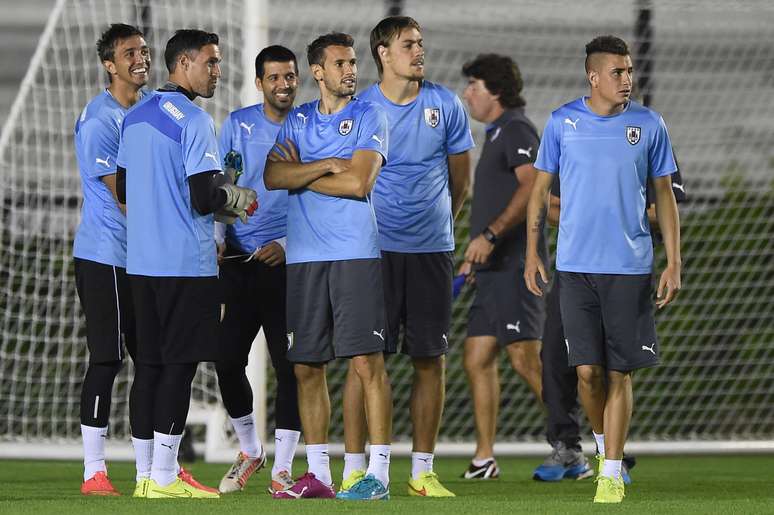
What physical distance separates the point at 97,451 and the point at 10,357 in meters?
3.34

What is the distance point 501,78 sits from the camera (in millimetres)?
8359

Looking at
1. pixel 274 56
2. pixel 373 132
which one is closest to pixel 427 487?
pixel 373 132

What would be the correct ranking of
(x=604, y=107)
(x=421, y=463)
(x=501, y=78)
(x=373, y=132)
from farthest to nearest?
1. (x=501, y=78)
2. (x=421, y=463)
3. (x=604, y=107)
4. (x=373, y=132)

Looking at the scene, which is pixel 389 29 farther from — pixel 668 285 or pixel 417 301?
pixel 668 285

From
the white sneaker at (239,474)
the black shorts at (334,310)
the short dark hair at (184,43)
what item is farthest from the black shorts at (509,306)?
the short dark hair at (184,43)

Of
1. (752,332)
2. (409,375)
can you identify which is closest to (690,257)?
(752,332)

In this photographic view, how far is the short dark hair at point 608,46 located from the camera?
21.2 feet

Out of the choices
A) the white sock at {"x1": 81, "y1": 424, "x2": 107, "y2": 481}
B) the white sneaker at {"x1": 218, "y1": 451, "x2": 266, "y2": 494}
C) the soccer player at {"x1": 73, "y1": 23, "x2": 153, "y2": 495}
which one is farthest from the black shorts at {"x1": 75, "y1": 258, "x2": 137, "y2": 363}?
the white sneaker at {"x1": 218, "y1": 451, "x2": 266, "y2": 494}

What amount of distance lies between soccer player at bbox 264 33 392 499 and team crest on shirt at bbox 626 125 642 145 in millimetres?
1046

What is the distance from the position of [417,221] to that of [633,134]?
3.59 feet

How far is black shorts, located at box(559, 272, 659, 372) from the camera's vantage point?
630cm

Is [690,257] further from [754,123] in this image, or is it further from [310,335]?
[310,335]

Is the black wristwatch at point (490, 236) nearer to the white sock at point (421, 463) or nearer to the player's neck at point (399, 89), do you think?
the player's neck at point (399, 89)

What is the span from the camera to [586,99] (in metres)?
6.55
